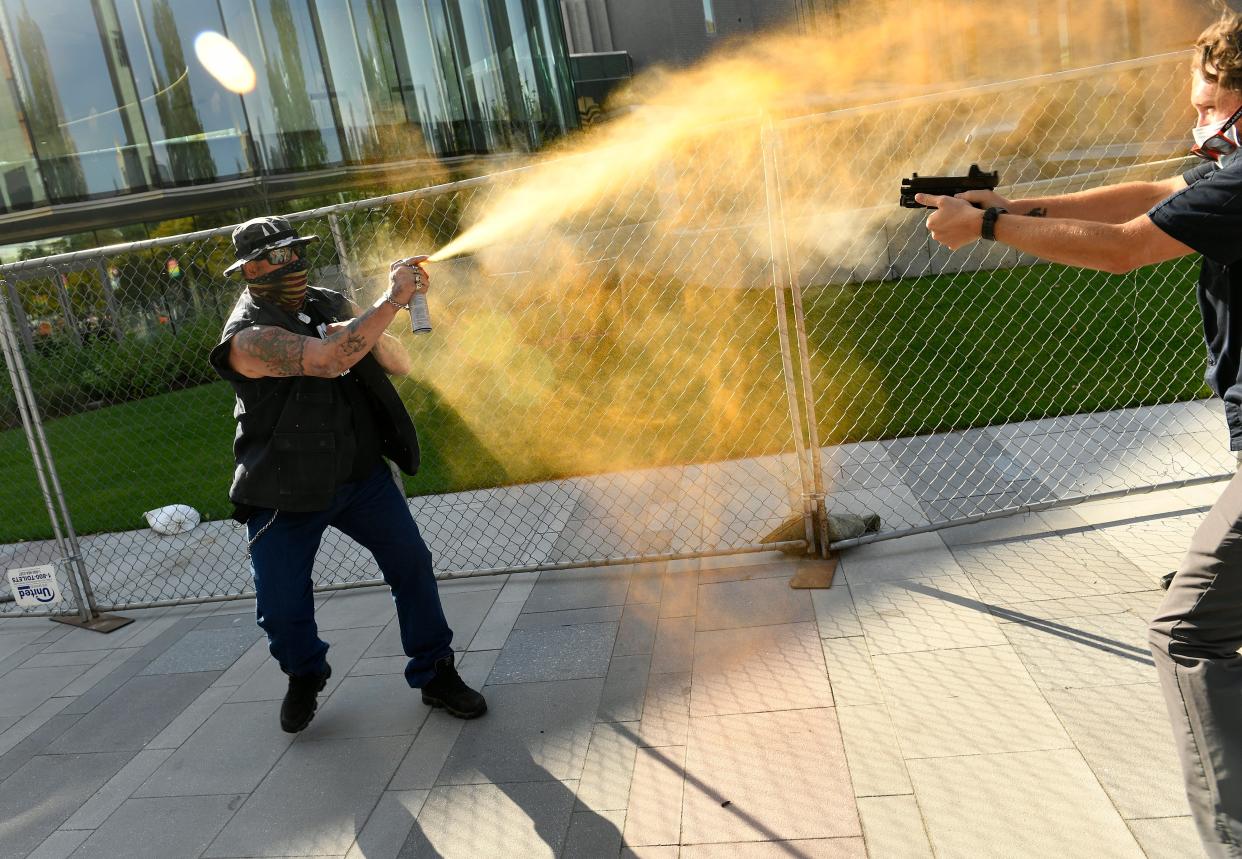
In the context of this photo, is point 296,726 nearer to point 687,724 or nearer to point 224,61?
point 687,724

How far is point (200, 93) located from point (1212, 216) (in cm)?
1707

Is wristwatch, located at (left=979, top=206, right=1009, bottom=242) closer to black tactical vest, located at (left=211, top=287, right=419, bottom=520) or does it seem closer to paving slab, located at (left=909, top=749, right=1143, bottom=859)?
paving slab, located at (left=909, top=749, right=1143, bottom=859)

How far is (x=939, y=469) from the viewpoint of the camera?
5758mm

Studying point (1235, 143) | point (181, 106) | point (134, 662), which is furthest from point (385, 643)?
point (181, 106)

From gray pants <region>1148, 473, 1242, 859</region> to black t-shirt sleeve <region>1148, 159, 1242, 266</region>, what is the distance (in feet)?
1.86

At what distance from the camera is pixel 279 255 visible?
135 inches

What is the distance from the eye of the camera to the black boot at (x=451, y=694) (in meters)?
3.71

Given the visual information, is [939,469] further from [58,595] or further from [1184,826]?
[58,595]

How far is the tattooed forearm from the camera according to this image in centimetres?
328

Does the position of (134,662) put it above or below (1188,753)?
below

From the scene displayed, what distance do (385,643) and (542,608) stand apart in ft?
2.57

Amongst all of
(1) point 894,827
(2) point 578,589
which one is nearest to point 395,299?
(2) point 578,589

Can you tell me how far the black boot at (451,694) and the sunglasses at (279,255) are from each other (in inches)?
66.4

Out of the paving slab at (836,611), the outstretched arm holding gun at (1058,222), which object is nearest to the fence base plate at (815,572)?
the paving slab at (836,611)
